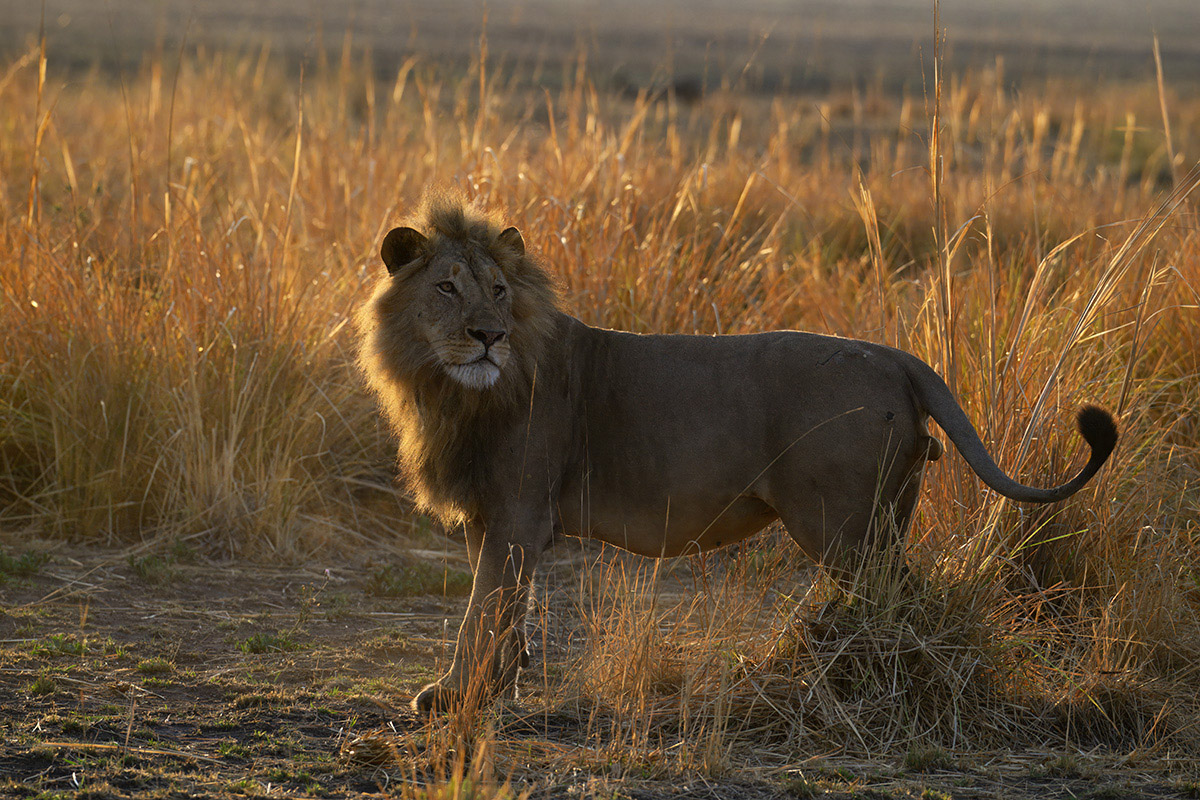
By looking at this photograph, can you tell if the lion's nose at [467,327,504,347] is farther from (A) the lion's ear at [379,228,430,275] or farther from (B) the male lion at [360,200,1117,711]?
(A) the lion's ear at [379,228,430,275]

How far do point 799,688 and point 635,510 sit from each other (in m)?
0.73

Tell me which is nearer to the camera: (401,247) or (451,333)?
(451,333)

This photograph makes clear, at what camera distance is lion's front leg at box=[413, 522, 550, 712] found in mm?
3752

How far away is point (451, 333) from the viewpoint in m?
3.63

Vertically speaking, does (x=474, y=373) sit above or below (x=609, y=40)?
below

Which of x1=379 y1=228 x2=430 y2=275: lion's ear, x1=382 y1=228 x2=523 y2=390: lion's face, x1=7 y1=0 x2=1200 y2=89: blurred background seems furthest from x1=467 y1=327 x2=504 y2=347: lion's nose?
x1=7 y1=0 x2=1200 y2=89: blurred background

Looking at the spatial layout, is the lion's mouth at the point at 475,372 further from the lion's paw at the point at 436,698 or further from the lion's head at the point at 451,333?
the lion's paw at the point at 436,698

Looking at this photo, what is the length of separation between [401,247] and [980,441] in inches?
70.5

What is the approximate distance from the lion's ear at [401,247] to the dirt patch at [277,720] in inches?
51.4

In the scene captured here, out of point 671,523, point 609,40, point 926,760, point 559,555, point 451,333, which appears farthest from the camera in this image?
point 609,40

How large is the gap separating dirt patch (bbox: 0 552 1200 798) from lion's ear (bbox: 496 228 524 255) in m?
1.29

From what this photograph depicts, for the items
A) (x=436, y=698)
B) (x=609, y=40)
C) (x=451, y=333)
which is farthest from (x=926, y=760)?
(x=609, y=40)

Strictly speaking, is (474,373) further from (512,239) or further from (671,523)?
(671,523)

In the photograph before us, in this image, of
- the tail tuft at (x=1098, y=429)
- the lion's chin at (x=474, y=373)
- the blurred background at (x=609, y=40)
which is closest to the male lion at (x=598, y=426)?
the lion's chin at (x=474, y=373)
